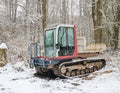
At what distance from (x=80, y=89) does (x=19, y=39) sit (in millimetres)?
15639

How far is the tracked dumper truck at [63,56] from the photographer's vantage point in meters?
11.2

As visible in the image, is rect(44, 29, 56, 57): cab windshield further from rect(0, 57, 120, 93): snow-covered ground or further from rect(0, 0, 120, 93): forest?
rect(0, 57, 120, 93): snow-covered ground

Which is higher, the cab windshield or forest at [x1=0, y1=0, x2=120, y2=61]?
forest at [x1=0, y1=0, x2=120, y2=61]

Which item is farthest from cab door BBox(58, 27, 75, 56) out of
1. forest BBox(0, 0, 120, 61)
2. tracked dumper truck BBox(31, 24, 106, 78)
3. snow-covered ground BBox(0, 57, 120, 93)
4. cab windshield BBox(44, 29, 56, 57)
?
forest BBox(0, 0, 120, 61)

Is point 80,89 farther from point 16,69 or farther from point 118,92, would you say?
point 16,69

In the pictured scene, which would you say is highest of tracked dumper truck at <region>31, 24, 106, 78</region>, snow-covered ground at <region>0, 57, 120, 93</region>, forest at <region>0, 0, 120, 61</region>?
forest at <region>0, 0, 120, 61</region>

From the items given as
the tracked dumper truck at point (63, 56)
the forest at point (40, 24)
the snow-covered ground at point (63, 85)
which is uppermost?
the forest at point (40, 24)

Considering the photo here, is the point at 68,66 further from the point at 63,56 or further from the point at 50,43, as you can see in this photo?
the point at 50,43

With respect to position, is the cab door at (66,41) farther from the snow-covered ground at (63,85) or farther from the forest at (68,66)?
the snow-covered ground at (63,85)

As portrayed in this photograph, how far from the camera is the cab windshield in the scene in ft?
38.4

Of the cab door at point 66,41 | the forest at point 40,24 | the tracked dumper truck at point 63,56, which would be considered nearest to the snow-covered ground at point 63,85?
the tracked dumper truck at point 63,56

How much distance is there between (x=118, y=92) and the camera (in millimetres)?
7660

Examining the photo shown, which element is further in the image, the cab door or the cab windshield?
the cab windshield

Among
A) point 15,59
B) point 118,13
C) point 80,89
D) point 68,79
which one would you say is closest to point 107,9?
point 118,13
